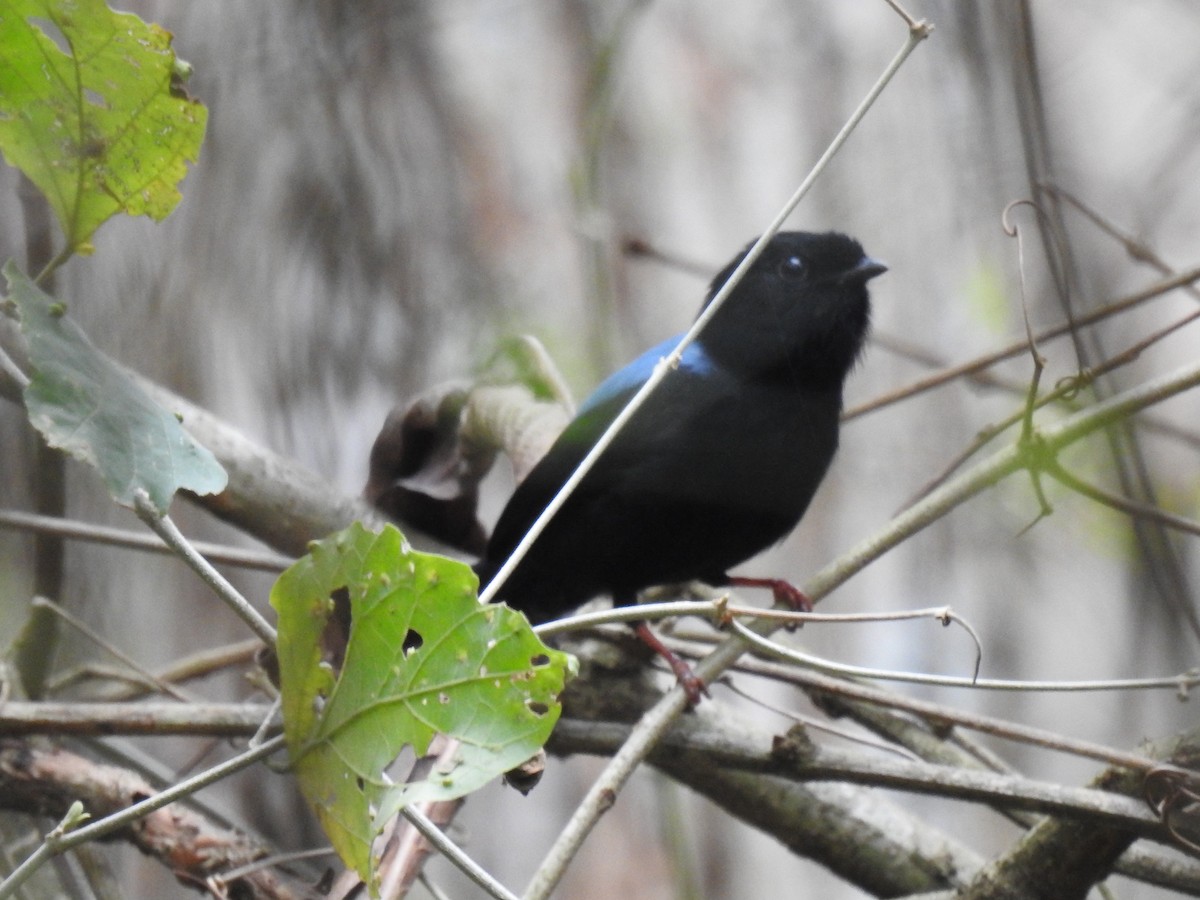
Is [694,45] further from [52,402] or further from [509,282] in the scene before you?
[52,402]

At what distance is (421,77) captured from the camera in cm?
493

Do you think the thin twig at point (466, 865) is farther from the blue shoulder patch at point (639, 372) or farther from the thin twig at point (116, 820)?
the blue shoulder patch at point (639, 372)

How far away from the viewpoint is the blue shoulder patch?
3.12 meters

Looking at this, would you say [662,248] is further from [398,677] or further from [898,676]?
[398,677]

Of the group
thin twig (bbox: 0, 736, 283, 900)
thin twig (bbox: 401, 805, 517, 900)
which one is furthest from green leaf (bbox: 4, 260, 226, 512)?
thin twig (bbox: 401, 805, 517, 900)

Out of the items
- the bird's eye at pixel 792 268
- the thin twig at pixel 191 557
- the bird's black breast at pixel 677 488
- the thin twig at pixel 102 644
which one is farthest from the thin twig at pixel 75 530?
the bird's eye at pixel 792 268

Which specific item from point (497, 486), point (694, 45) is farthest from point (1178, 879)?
point (694, 45)

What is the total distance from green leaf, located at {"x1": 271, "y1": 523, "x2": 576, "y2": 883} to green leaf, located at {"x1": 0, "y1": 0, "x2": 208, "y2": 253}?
641mm

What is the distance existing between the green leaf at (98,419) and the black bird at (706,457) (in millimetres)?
1326

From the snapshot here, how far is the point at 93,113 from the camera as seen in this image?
1.78 metres

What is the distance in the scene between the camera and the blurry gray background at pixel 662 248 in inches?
141

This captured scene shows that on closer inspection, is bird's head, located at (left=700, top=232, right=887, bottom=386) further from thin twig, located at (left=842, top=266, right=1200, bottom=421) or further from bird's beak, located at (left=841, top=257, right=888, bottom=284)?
thin twig, located at (left=842, top=266, right=1200, bottom=421)

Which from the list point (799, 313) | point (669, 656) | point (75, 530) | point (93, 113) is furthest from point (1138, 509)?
point (75, 530)

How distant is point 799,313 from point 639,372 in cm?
43
